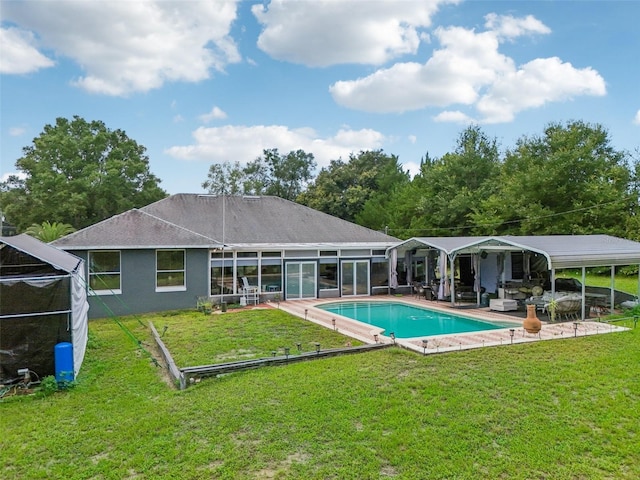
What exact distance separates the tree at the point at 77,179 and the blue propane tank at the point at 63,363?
89.1 feet

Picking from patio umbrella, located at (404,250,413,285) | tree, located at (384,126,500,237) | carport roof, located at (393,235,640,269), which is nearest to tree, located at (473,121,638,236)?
tree, located at (384,126,500,237)

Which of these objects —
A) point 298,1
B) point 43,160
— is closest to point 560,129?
point 298,1

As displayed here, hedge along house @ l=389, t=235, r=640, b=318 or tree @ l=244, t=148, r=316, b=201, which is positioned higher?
tree @ l=244, t=148, r=316, b=201

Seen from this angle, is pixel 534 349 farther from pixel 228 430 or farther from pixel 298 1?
pixel 298 1

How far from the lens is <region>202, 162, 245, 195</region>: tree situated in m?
44.4

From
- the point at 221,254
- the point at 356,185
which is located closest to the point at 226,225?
the point at 221,254

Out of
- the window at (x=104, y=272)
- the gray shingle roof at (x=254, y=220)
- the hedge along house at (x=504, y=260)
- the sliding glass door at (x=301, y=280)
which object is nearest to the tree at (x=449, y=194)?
the hedge along house at (x=504, y=260)

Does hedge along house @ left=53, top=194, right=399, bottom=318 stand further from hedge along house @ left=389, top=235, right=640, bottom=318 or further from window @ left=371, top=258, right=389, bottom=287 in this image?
hedge along house @ left=389, top=235, right=640, bottom=318

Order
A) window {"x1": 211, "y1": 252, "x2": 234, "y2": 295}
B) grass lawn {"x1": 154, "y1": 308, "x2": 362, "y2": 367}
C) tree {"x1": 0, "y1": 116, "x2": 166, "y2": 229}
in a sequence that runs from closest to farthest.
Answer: grass lawn {"x1": 154, "y1": 308, "x2": 362, "y2": 367} < window {"x1": 211, "y1": 252, "x2": 234, "y2": 295} < tree {"x1": 0, "y1": 116, "x2": 166, "y2": 229}

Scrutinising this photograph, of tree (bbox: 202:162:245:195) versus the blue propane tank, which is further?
tree (bbox: 202:162:245:195)

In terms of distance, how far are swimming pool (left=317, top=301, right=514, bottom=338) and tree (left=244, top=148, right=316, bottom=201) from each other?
3015 cm

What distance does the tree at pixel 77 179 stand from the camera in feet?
103

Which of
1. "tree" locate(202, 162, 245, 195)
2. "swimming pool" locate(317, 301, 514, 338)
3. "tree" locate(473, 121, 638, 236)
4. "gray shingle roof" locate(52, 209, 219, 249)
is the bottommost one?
"swimming pool" locate(317, 301, 514, 338)

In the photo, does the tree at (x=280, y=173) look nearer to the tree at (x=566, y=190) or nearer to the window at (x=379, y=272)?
the tree at (x=566, y=190)
